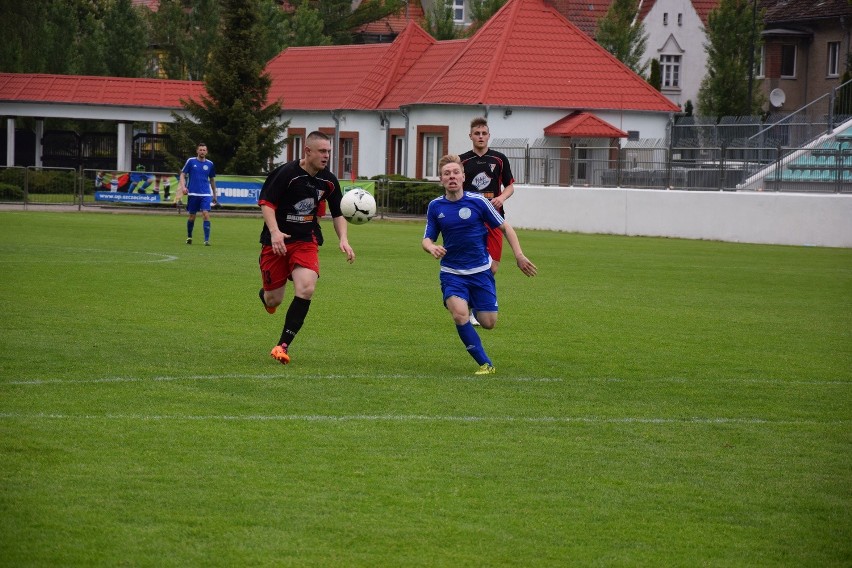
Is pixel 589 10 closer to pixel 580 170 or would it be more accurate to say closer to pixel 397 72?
pixel 397 72

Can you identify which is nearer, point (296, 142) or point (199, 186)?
point (199, 186)

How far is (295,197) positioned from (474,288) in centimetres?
179

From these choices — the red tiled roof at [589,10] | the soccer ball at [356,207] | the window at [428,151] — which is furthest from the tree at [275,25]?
the soccer ball at [356,207]

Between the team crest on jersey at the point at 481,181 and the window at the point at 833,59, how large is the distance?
52730mm

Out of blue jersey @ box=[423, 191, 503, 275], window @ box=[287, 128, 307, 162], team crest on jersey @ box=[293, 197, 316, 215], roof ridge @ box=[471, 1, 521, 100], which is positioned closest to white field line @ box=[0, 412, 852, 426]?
blue jersey @ box=[423, 191, 503, 275]

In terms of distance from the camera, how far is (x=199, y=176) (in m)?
25.7

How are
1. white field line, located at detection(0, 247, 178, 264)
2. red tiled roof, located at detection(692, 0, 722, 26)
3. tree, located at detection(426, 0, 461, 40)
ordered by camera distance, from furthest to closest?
red tiled roof, located at detection(692, 0, 722, 26), tree, located at detection(426, 0, 461, 40), white field line, located at detection(0, 247, 178, 264)

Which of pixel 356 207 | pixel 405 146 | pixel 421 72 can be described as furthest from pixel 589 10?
pixel 356 207

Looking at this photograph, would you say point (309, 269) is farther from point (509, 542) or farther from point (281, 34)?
point (281, 34)

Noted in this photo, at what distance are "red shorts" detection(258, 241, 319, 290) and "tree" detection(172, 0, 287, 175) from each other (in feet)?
110

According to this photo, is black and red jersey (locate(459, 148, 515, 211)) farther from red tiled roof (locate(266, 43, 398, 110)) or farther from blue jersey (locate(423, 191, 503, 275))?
red tiled roof (locate(266, 43, 398, 110))

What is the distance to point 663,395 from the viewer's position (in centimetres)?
963

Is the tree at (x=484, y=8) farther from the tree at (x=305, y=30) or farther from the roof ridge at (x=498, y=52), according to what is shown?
the roof ridge at (x=498, y=52)

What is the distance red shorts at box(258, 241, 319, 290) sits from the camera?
11.0 meters
